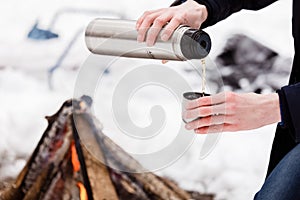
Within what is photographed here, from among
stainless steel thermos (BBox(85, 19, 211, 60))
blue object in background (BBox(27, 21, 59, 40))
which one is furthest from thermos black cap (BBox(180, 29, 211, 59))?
blue object in background (BBox(27, 21, 59, 40))

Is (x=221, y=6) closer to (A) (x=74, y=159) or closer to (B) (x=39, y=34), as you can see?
(A) (x=74, y=159)

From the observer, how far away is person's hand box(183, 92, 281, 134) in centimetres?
110

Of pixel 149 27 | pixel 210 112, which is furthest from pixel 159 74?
pixel 210 112

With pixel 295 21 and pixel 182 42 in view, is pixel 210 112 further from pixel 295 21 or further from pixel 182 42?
pixel 295 21

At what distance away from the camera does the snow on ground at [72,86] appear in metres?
1.61

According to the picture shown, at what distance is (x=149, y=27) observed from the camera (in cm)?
121

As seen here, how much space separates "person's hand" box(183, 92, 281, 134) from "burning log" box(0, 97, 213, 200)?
429mm

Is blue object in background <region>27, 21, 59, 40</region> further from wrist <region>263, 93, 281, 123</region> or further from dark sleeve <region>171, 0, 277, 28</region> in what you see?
wrist <region>263, 93, 281, 123</region>

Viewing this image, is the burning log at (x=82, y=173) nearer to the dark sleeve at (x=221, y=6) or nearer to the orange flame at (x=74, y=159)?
the orange flame at (x=74, y=159)

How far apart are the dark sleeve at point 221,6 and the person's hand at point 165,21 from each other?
42 mm

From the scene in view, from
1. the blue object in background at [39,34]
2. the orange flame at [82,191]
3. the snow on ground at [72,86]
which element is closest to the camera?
the orange flame at [82,191]

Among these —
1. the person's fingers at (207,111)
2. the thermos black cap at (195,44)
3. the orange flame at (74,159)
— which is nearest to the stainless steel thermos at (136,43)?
the thermos black cap at (195,44)

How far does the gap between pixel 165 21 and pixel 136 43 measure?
0.28 feet

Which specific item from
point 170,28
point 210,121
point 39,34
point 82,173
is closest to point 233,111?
point 210,121
